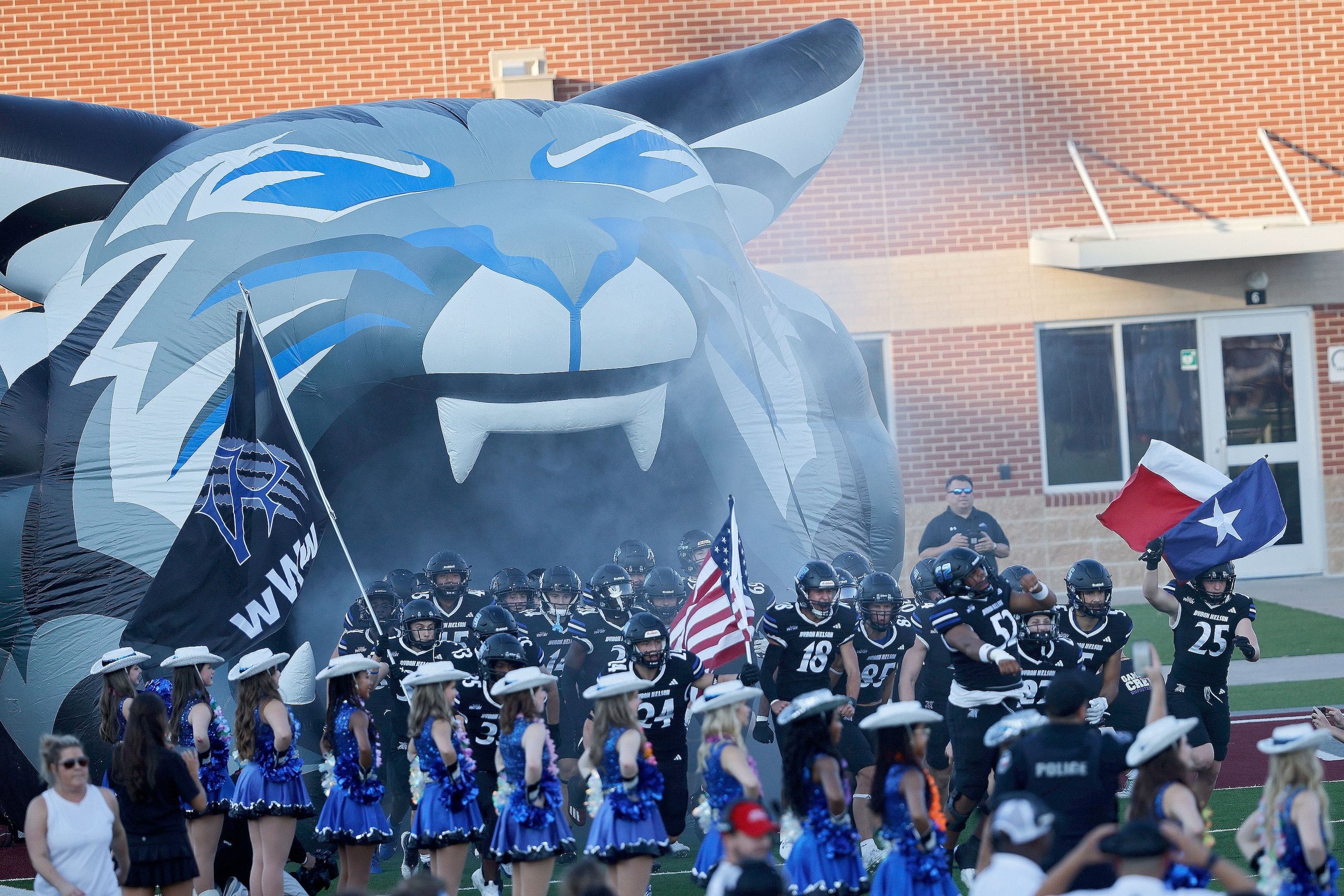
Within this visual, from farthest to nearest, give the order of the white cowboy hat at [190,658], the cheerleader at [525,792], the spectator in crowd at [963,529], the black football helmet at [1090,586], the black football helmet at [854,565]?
1. the spectator in crowd at [963,529]
2. the black football helmet at [854,565]
3. the black football helmet at [1090,586]
4. the white cowboy hat at [190,658]
5. the cheerleader at [525,792]

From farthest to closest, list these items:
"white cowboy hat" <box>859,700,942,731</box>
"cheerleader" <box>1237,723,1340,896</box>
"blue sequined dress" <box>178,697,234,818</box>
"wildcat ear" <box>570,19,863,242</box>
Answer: "wildcat ear" <box>570,19,863,242</box> → "blue sequined dress" <box>178,697,234,818</box> → "white cowboy hat" <box>859,700,942,731</box> → "cheerleader" <box>1237,723,1340,896</box>

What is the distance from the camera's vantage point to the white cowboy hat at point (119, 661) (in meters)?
7.39

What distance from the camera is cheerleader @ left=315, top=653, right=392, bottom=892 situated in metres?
7.34

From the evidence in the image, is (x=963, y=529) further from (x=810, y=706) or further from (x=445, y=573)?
(x=810, y=706)

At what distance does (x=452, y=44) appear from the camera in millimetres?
17156

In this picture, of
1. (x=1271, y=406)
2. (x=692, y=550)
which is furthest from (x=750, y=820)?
(x=1271, y=406)

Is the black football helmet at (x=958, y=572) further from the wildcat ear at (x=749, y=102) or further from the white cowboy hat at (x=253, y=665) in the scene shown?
the wildcat ear at (x=749, y=102)

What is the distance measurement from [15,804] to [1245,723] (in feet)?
26.7

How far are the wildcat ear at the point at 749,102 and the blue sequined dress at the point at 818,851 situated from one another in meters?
6.01

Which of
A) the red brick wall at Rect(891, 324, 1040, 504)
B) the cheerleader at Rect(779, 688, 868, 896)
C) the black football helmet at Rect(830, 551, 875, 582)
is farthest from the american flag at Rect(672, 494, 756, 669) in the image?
the red brick wall at Rect(891, 324, 1040, 504)

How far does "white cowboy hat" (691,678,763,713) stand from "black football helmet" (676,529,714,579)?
3.10 meters

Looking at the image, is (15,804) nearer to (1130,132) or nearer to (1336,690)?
(1336,690)

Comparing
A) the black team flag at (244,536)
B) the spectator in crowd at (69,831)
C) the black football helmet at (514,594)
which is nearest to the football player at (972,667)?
the black football helmet at (514,594)

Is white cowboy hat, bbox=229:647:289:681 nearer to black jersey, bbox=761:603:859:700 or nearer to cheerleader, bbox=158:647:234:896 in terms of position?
cheerleader, bbox=158:647:234:896
